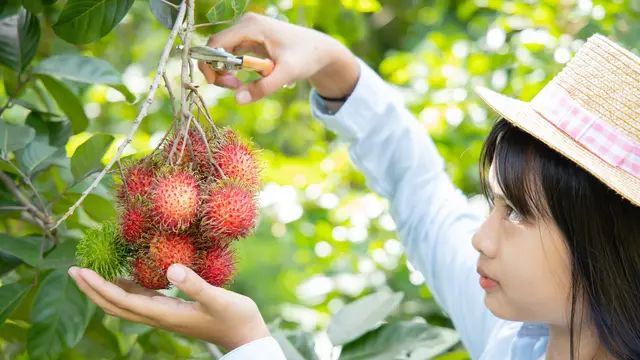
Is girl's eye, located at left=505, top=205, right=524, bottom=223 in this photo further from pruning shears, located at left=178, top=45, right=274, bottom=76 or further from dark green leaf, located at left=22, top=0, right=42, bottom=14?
dark green leaf, located at left=22, top=0, right=42, bottom=14

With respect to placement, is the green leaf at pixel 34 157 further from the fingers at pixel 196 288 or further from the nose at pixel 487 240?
the nose at pixel 487 240

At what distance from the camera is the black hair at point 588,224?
1.00 meters

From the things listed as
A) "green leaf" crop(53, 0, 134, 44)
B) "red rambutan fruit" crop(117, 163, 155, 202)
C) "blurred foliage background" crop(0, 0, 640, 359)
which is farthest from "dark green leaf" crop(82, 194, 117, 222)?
"blurred foliage background" crop(0, 0, 640, 359)

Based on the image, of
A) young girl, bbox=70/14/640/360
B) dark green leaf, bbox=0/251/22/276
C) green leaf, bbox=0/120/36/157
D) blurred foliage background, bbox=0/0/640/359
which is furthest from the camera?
blurred foliage background, bbox=0/0/640/359

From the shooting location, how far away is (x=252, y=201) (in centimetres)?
90

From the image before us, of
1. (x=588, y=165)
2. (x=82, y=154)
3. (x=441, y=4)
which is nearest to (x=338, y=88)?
(x=82, y=154)

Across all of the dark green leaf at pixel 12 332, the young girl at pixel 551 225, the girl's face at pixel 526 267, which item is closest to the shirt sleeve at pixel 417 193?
the young girl at pixel 551 225

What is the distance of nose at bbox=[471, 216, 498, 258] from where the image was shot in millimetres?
1026

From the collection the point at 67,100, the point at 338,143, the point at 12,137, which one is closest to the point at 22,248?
the point at 12,137

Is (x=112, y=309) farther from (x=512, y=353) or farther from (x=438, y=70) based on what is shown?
(x=438, y=70)

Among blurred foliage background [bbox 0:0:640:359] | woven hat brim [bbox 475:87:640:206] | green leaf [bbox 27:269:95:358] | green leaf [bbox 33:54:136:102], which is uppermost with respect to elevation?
woven hat brim [bbox 475:87:640:206]

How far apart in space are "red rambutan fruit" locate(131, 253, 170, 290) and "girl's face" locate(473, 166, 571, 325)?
437mm

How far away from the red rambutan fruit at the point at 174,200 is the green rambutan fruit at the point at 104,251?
3.0 inches

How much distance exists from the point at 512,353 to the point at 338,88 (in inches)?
23.1
